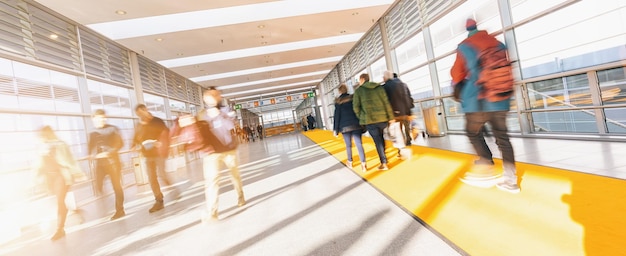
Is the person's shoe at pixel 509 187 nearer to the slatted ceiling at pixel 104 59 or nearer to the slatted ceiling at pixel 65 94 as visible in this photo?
the slatted ceiling at pixel 65 94

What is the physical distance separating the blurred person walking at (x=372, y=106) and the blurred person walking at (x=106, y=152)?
11.6 feet

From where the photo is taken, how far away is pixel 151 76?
1045 cm

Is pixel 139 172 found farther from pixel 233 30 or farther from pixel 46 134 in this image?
pixel 233 30

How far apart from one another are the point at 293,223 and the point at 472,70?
217cm

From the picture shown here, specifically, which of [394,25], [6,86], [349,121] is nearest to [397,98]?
[349,121]

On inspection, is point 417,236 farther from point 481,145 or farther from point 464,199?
point 481,145

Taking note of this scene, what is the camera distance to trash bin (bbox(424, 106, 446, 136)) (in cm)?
749

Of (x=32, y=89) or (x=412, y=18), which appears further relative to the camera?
(x=412, y=18)

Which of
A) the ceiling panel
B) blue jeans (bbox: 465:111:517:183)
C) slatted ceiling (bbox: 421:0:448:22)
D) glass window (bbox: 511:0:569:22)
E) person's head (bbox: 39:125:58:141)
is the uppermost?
the ceiling panel

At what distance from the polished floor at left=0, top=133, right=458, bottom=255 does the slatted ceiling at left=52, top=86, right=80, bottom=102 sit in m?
2.91

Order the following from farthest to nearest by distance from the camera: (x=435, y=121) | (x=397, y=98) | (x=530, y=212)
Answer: (x=435, y=121) → (x=397, y=98) → (x=530, y=212)

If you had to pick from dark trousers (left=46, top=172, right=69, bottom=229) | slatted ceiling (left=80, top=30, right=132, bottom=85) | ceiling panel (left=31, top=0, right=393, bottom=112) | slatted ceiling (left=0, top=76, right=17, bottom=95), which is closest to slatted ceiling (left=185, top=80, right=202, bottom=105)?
ceiling panel (left=31, top=0, right=393, bottom=112)

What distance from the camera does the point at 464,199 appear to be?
2.62m

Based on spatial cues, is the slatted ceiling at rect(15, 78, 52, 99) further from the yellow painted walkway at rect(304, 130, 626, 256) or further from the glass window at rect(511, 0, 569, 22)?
the glass window at rect(511, 0, 569, 22)
